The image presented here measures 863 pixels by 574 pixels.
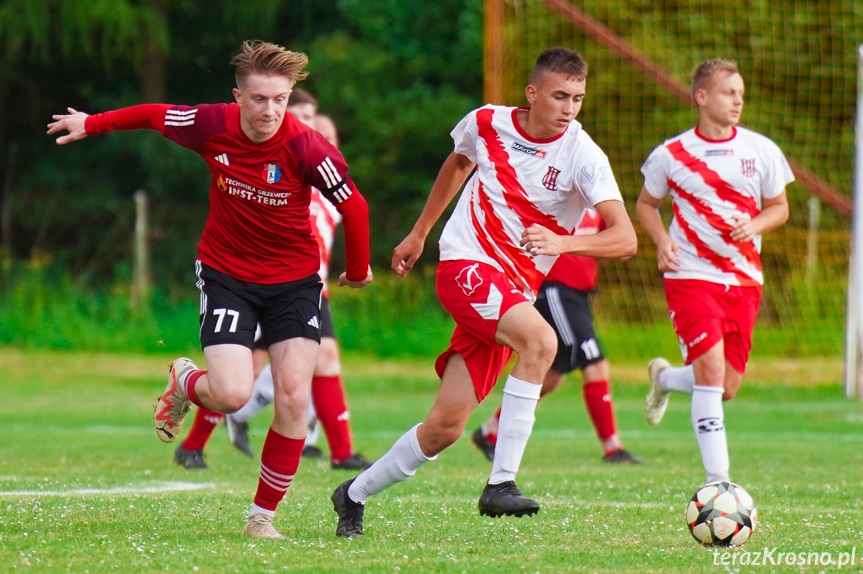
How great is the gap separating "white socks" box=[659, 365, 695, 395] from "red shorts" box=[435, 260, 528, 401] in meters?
2.48

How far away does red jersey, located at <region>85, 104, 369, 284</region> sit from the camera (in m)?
4.76

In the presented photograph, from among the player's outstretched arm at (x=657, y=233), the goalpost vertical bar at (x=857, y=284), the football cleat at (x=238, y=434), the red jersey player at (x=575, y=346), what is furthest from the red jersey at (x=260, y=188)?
the goalpost vertical bar at (x=857, y=284)

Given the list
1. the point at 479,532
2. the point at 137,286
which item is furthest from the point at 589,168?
the point at 137,286

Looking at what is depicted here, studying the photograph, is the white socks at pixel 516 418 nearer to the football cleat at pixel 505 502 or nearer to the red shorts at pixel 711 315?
the football cleat at pixel 505 502

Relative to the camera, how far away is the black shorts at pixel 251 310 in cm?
479

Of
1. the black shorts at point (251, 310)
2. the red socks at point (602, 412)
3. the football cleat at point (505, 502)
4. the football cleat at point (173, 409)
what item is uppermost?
the black shorts at point (251, 310)

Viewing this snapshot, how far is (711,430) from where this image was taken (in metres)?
6.20

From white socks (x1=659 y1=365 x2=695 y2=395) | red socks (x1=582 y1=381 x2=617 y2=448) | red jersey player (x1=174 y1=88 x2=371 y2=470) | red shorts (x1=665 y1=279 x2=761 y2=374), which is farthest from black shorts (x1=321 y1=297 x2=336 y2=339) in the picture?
red shorts (x1=665 y1=279 x2=761 y2=374)

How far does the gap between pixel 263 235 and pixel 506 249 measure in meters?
1.06

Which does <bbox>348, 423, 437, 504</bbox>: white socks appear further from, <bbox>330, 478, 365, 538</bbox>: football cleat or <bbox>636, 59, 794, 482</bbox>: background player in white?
<bbox>636, 59, 794, 482</bbox>: background player in white

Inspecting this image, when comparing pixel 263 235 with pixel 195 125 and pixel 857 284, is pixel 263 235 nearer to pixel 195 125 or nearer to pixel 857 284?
pixel 195 125

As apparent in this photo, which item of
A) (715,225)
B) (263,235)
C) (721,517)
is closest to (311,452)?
(715,225)

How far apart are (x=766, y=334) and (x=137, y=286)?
32.5ft

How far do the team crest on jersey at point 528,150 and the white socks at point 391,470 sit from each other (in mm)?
1333
